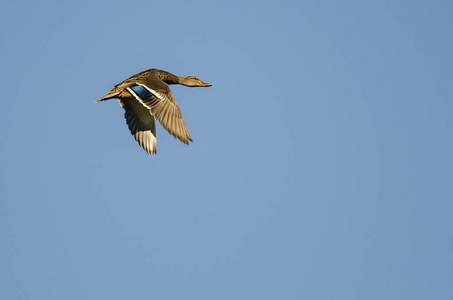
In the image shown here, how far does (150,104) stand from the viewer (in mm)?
17984

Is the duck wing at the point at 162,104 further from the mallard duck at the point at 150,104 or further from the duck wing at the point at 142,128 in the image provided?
the duck wing at the point at 142,128

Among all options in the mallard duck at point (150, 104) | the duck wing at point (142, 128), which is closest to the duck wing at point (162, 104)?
the mallard duck at point (150, 104)

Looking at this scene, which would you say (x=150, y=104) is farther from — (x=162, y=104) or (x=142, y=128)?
(x=142, y=128)

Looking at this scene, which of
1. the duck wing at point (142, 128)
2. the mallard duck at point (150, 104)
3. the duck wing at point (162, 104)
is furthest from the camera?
the duck wing at point (142, 128)

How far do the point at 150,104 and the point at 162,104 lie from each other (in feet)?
0.86

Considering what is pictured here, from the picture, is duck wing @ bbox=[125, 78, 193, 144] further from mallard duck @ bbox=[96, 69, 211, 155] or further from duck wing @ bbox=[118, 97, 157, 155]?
duck wing @ bbox=[118, 97, 157, 155]

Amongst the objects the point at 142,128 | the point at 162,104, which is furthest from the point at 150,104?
the point at 142,128

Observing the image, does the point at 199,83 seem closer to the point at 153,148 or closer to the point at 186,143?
the point at 153,148

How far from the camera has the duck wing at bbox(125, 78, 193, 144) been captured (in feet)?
57.6

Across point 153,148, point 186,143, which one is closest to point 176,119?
point 186,143

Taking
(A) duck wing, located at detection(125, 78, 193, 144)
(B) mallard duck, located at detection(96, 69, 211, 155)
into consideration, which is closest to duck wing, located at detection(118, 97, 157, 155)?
(B) mallard duck, located at detection(96, 69, 211, 155)

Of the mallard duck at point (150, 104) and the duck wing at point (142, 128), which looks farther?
the duck wing at point (142, 128)

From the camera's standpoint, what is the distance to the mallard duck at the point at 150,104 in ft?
58.1

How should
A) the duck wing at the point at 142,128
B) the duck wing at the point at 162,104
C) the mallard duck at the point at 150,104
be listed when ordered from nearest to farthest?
the duck wing at the point at 162,104 < the mallard duck at the point at 150,104 < the duck wing at the point at 142,128
